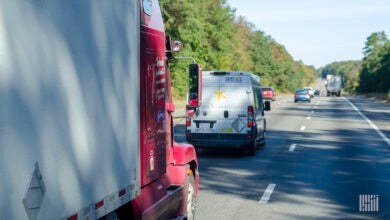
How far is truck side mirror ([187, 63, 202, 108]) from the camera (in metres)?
7.28

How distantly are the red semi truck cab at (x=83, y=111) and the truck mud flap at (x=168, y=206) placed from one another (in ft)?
0.04

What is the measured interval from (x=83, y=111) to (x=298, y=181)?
8597 mm

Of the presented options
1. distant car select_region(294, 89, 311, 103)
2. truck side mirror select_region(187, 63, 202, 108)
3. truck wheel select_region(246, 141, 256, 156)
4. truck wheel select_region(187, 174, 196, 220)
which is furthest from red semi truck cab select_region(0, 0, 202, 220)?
distant car select_region(294, 89, 311, 103)

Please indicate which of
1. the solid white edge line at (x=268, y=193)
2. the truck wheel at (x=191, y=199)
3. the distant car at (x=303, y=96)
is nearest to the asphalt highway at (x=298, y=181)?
the solid white edge line at (x=268, y=193)

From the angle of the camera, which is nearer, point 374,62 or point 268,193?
point 268,193

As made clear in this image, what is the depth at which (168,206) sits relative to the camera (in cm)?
660

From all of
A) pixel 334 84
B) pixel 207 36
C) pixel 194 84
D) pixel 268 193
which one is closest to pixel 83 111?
pixel 194 84

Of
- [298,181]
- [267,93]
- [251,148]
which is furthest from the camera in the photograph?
[267,93]

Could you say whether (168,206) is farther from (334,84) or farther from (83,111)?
(334,84)

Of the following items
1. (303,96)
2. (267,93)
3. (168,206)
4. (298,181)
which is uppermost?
(168,206)

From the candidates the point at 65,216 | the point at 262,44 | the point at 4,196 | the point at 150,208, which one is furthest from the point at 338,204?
the point at 262,44

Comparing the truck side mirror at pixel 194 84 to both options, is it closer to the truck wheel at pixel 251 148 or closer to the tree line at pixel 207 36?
the truck wheel at pixel 251 148

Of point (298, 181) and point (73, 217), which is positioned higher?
point (73, 217)

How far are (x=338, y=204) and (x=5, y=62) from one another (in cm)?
767
